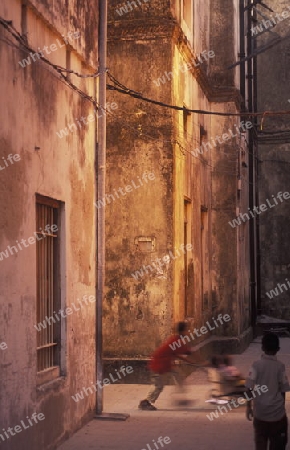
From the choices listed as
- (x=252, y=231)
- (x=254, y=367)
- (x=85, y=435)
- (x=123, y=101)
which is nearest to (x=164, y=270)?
(x=123, y=101)

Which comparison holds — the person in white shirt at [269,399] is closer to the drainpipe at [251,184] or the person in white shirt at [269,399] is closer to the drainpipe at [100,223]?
the drainpipe at [100,223]

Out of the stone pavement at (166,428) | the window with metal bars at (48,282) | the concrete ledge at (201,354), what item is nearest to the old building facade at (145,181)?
the concrete ledge at (201,354)

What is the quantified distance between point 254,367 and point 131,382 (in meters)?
8.80

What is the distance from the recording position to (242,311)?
25.6m

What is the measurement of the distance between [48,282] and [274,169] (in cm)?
2150

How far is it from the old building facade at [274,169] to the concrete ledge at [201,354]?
456cm

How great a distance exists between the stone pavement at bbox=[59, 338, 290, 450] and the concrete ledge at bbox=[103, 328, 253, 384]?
0.69 meters

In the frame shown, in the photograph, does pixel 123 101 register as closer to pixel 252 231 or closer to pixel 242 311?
pixel 242 311

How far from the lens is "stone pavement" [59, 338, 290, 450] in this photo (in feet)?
37.8

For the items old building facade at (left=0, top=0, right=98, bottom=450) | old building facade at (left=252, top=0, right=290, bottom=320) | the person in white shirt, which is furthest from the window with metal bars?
old building facade at (left=252, top=0, right=290, bottom=320)

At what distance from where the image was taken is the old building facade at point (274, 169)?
31.9 m

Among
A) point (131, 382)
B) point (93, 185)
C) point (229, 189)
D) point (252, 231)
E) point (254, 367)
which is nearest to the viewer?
point (254, 367)

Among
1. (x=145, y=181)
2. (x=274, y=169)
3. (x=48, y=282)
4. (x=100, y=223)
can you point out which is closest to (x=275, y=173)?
(x=274, y=169)

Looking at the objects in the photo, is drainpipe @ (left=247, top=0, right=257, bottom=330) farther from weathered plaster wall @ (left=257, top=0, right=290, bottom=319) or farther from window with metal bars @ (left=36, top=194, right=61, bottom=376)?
window with metal bars @ (left=36, top=194, right=61, bottom=376)
